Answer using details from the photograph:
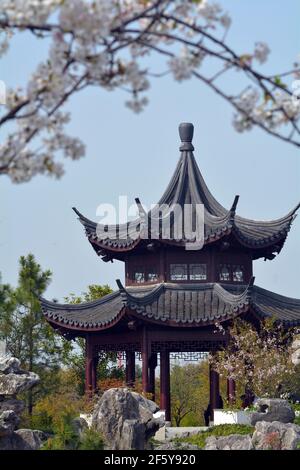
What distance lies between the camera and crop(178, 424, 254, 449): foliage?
75.5ft

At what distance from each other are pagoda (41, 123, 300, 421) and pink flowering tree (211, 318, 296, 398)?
402mm

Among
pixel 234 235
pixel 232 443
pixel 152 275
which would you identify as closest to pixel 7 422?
pixel 232 443

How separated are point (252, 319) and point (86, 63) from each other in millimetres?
20560

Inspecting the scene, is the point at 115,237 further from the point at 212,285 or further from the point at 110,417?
the point at 110,417

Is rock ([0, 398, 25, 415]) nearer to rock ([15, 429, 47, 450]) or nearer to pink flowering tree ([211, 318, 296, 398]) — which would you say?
rock ([15, 429, 47, 450])

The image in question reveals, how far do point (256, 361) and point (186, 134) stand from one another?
7.31 meters

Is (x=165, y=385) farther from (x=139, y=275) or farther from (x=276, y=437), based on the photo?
(x=276, y=437)

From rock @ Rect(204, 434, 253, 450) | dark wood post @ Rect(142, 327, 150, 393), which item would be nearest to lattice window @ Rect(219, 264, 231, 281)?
dark wood post @ Rect(142, 327, 150, 393)

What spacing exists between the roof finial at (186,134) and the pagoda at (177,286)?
3 centimetres

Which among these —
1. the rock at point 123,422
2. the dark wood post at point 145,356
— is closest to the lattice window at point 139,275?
the dark wood post at point 145,356

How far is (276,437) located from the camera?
62.5ft
